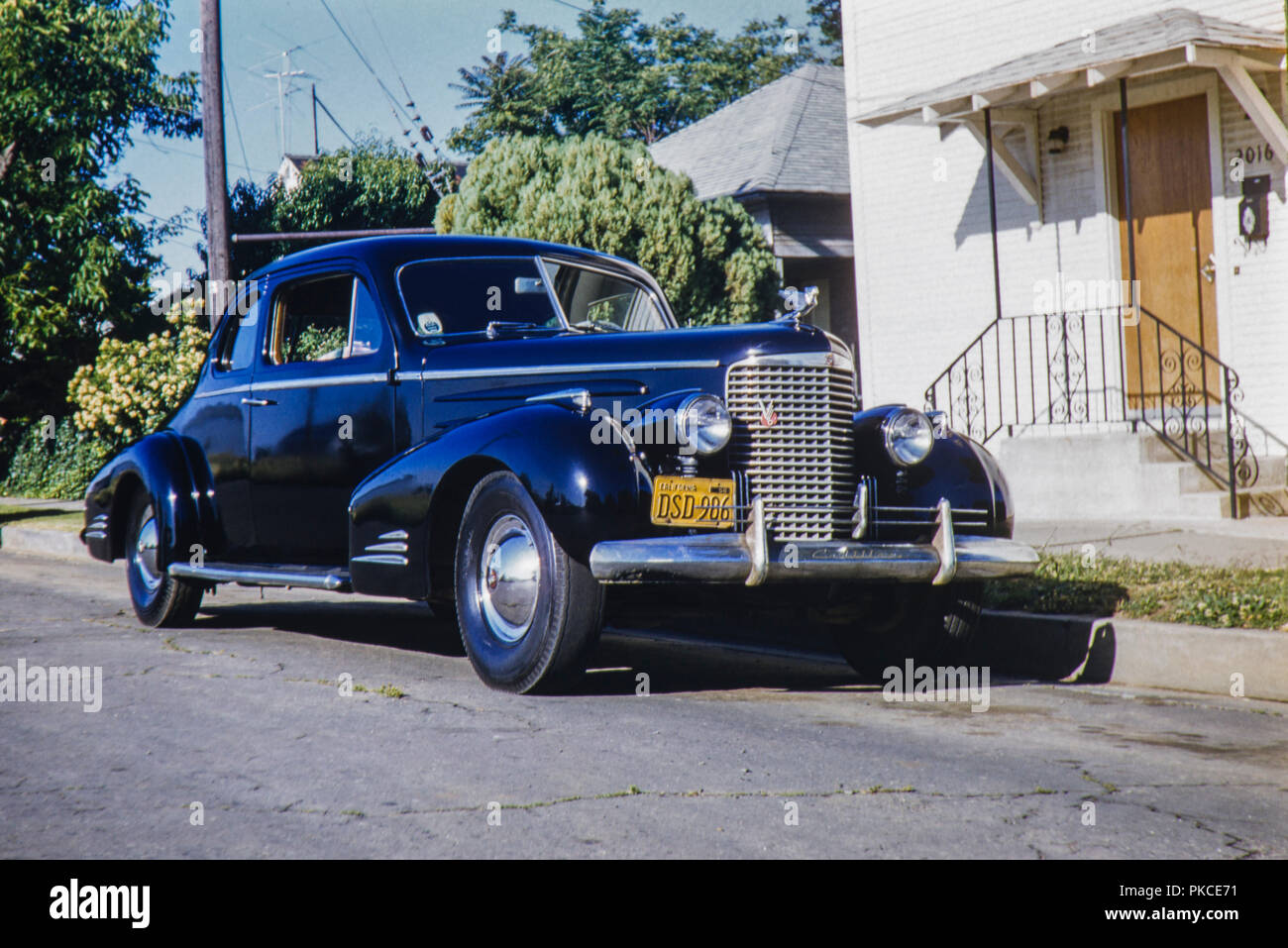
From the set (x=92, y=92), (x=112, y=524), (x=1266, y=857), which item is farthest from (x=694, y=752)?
(x=92, y=92)

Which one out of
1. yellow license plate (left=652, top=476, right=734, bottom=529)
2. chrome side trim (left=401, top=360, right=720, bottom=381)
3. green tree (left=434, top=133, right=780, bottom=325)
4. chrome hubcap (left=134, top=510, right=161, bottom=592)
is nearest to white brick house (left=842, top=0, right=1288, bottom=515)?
green tree (left=434, top=133, right=780, bottom=325)

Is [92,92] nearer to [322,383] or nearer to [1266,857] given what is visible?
[322,383]

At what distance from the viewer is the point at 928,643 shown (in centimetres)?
620

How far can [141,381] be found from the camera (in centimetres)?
1967

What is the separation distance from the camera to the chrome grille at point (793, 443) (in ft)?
18.2

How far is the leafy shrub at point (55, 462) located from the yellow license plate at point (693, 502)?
18864 millimetres

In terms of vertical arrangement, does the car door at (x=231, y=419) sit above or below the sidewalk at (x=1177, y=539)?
above

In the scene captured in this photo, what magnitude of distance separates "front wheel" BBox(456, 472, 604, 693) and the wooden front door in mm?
7668

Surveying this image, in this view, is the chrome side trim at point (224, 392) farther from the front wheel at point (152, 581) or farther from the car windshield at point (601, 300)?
the car windshield at point (601, 300)

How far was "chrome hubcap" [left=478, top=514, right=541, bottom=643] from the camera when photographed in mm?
5508

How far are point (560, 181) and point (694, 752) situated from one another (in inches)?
552

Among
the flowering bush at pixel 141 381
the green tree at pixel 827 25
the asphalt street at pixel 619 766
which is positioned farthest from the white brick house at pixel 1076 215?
the green tree at pixel 827 25

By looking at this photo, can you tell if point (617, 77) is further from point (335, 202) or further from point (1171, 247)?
point (1171, 247)

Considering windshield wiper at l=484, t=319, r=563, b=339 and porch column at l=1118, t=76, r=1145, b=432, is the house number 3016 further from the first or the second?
windshield wiper at l=484, t=319, r=563, b=339
